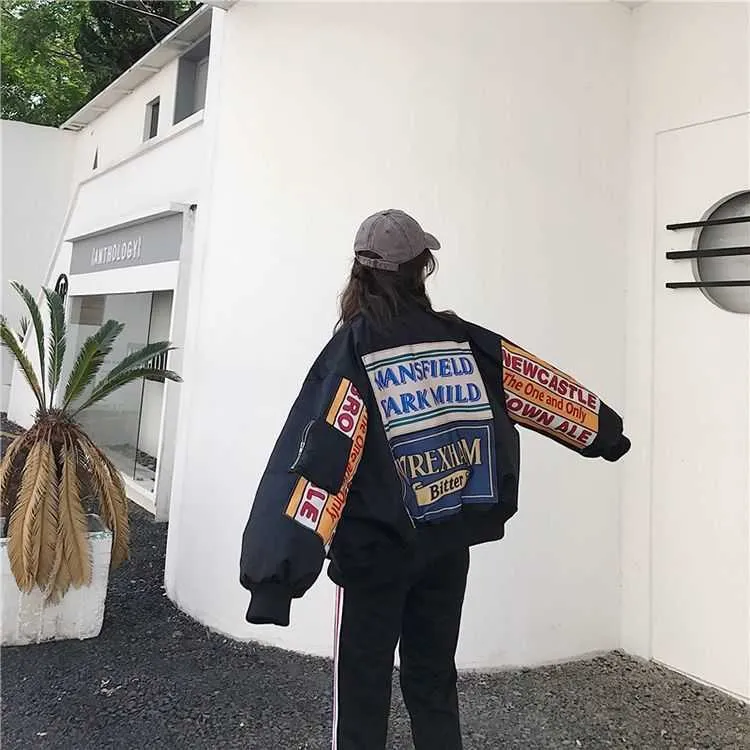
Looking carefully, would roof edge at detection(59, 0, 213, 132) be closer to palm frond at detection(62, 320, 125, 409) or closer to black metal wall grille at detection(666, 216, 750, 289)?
palm frond at detection(62, 320, 125, 409)

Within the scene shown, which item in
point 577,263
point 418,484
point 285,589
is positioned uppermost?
point 577,263

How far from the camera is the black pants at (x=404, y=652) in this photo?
2156 millimetres

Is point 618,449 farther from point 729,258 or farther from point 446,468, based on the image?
point 729,258

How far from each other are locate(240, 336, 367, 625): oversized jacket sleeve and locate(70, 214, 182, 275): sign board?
178 inches

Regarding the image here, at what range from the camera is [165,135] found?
7.50 m

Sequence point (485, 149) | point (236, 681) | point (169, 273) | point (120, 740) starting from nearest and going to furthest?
point (120, 740)
point (236, 681)
point (485, 149)
point (169, 273)

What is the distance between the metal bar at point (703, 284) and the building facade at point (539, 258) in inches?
1.6

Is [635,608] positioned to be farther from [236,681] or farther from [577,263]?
[236,681]

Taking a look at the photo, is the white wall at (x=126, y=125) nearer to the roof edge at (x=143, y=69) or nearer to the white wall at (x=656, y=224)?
the roof edge at (x=143, y=69)

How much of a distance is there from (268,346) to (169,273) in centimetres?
266

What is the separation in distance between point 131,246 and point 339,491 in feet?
19.8

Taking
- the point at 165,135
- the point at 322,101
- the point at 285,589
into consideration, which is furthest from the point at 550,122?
the point at 165,135

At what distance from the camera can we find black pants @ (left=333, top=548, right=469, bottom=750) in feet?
7.07

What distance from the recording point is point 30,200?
42.4 ft
